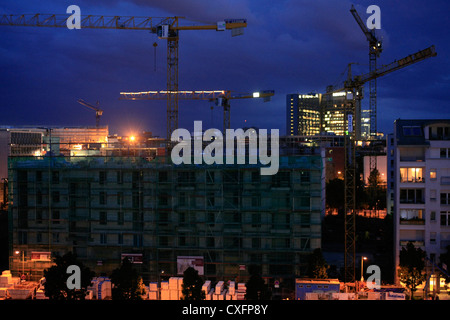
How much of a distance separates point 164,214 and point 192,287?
5.04m

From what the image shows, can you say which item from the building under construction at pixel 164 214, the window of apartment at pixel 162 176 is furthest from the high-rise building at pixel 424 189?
the window of apartment at pixel 162 176

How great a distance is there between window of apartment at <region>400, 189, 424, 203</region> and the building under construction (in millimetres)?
4132

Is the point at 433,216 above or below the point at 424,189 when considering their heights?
below

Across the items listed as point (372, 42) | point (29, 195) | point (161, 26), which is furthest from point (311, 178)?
point (372, 42)

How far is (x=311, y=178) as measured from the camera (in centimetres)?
1844

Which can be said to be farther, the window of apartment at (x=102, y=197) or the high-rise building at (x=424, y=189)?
the window of apartment at (x=102, y=197)

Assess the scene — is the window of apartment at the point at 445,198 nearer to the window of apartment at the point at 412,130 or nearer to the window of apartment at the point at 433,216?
the window of apartment at the point at 433,216

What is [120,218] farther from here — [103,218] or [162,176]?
[162,176]

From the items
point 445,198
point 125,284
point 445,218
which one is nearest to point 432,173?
point 445,198

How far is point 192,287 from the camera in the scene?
14914mm

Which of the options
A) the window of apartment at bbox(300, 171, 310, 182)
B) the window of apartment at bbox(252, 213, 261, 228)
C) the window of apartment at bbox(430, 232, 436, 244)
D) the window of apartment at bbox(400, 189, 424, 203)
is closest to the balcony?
the window of apartment at bbox(430, 232, 436, 244)

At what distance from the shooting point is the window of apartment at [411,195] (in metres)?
19.6

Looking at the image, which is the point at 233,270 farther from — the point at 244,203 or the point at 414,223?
the point at 414,223
